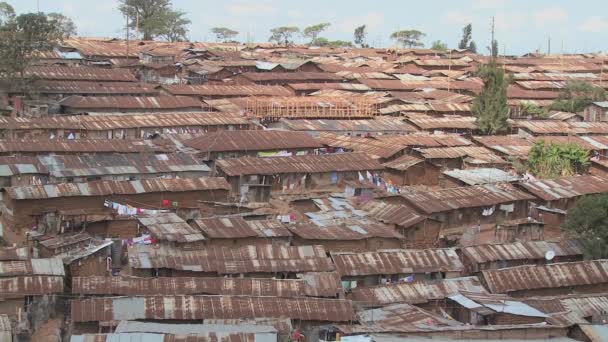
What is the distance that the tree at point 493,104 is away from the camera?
42281mm

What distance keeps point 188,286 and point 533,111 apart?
37917 mm

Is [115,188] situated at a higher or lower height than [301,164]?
lower

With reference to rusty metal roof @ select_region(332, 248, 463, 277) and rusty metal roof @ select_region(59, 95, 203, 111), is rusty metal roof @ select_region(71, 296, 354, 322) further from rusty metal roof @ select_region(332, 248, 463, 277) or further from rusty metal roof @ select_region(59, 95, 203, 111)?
rusty metal roof @ select_region(59, 95, 203, 111)

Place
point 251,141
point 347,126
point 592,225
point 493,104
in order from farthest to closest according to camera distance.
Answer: point 493,104
point 347,126
point 251,141
point 592,225

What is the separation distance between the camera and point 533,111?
5103 cm

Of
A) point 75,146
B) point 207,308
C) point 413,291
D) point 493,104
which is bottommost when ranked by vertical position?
point 413,291

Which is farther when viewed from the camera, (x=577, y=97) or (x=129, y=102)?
(x=577, y=97)

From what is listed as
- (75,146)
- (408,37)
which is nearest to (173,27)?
(408,37)

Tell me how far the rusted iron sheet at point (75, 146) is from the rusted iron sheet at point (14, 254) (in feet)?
34.6

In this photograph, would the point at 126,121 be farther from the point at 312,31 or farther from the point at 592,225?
the point at 312,31

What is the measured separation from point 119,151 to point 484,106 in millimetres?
21452

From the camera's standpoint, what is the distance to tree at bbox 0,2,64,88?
42.5 meters

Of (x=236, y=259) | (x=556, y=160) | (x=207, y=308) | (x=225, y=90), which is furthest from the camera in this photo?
(x=225, y=90)

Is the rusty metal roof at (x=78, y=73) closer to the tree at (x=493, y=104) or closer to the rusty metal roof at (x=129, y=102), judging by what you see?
the rusty metal roof at (x=129, y=102)
